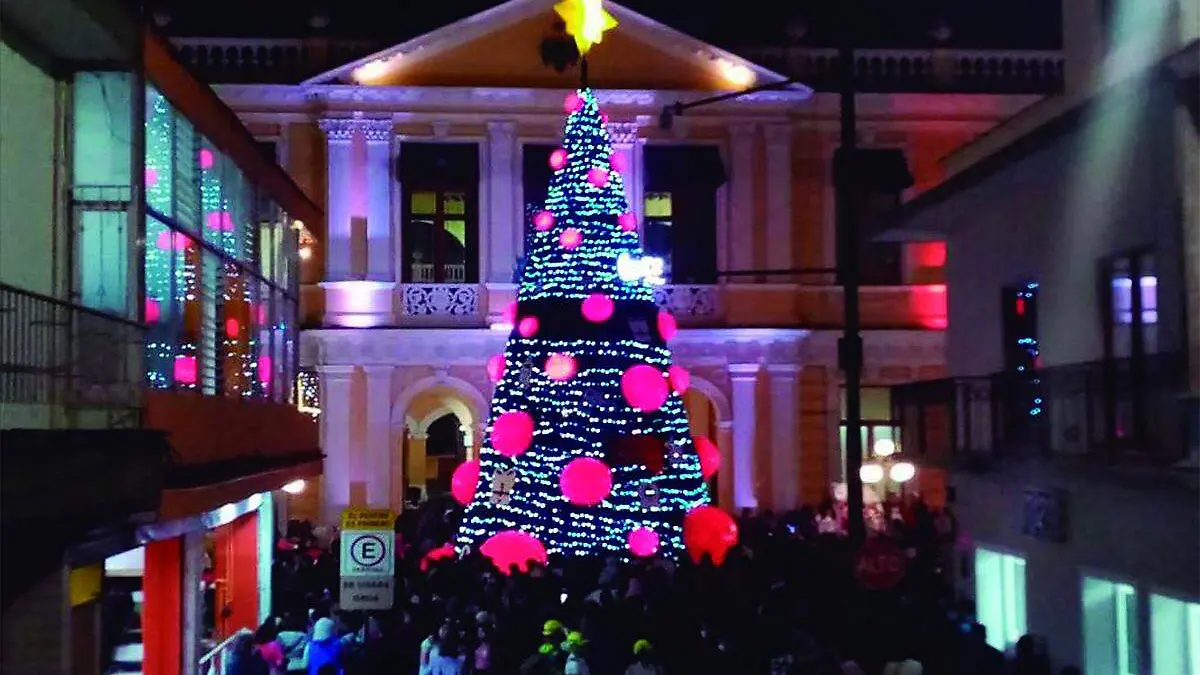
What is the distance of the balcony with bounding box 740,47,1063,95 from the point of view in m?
32.5

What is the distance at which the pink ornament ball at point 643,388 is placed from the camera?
20.5 m

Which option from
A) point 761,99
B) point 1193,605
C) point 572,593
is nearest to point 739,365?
point 761,99

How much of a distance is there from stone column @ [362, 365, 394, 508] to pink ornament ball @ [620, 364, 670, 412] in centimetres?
1143

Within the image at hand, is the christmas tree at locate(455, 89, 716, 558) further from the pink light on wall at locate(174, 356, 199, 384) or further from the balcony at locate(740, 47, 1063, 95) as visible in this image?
the balcony at locate(740, 47, 1063, 95)

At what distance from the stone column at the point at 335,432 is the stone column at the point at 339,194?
2.12m

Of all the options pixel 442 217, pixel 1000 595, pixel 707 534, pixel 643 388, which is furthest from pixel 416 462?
pixel 1000 595

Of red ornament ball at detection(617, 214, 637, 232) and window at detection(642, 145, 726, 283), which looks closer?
red ornament ball at detection(617, 214, 637, 232)

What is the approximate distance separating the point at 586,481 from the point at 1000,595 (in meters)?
5.58

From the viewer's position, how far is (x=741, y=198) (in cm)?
3191

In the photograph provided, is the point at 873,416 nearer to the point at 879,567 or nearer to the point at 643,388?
the point at 643,388

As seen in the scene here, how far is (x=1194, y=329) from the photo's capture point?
12117 millimetres

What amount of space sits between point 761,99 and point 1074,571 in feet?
58.9

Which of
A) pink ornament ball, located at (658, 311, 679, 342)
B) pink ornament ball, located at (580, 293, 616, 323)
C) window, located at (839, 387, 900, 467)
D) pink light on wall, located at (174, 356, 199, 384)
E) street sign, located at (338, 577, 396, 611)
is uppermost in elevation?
pink ornament ball, located at (580, 293, 616, 323)

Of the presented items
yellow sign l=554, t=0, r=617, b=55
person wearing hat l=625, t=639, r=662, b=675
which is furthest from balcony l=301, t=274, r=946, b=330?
person wearing hat l=625, t=639, r=662, b=675
